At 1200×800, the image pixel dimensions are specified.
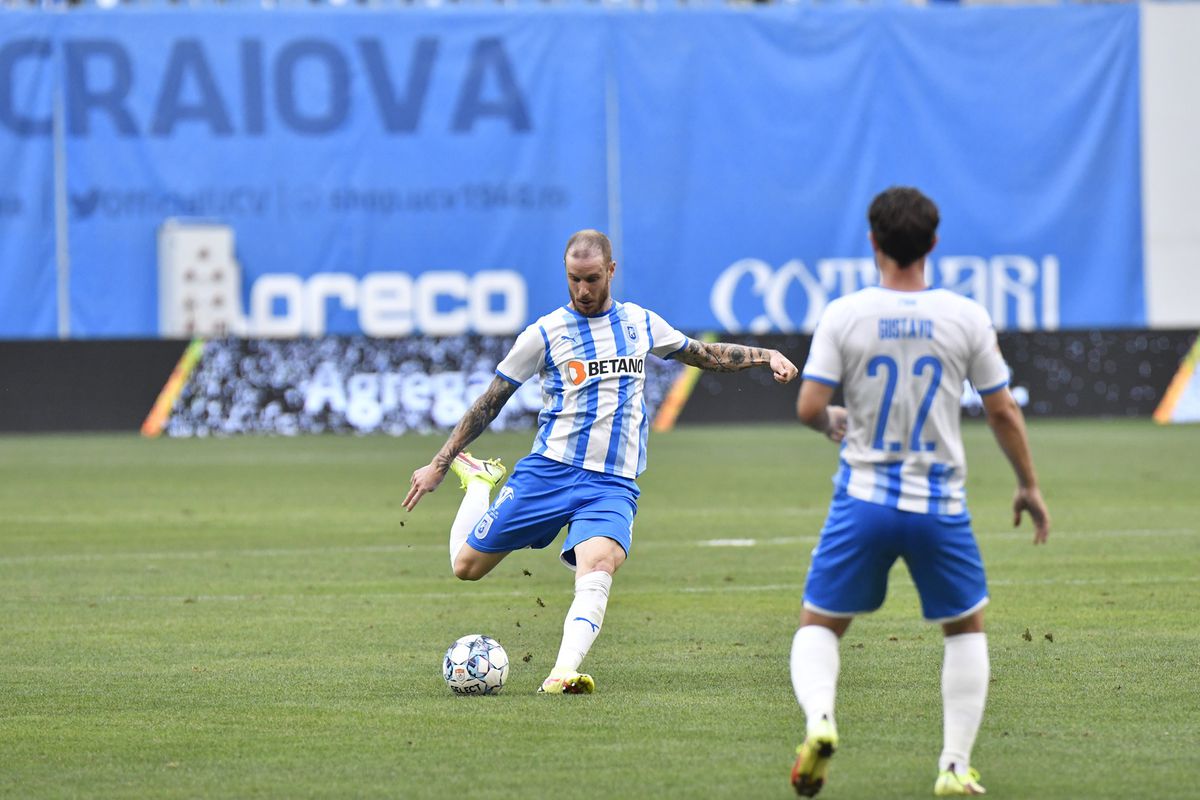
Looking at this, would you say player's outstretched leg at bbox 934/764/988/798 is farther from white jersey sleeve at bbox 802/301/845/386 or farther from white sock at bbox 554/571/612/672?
white sock at bbox 554/571/612/672

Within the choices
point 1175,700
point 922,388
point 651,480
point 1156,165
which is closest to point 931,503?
point 922,388

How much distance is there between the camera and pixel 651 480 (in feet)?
65.9

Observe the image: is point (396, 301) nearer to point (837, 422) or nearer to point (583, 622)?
point (583, 622)

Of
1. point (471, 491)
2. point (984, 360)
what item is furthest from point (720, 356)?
point (984, 360)

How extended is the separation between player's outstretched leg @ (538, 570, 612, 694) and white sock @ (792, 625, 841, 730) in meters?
1.96

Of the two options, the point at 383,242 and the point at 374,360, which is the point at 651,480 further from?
the point at 383,242

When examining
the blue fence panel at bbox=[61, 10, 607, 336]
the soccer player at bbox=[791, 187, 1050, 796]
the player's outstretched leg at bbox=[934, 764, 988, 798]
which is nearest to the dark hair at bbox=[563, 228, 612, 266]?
the soccer player at bbox=[791, 187, 1050, 796]

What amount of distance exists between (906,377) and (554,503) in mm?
2724

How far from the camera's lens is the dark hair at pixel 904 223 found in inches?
232

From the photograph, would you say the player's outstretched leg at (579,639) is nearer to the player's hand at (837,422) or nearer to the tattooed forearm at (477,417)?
the tattooed forearm at (477,417)

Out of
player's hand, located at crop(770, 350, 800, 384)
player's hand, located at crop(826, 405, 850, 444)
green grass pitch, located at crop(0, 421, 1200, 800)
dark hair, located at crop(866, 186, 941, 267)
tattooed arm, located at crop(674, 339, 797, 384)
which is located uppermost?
dark hair, located at crop(866, 186, 941, 267)

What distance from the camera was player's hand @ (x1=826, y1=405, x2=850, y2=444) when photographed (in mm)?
6098

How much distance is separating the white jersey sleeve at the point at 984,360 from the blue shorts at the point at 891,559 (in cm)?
39

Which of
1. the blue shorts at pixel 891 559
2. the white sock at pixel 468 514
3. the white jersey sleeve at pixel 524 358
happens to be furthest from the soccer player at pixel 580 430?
the blue shorts at pixel 891 559
